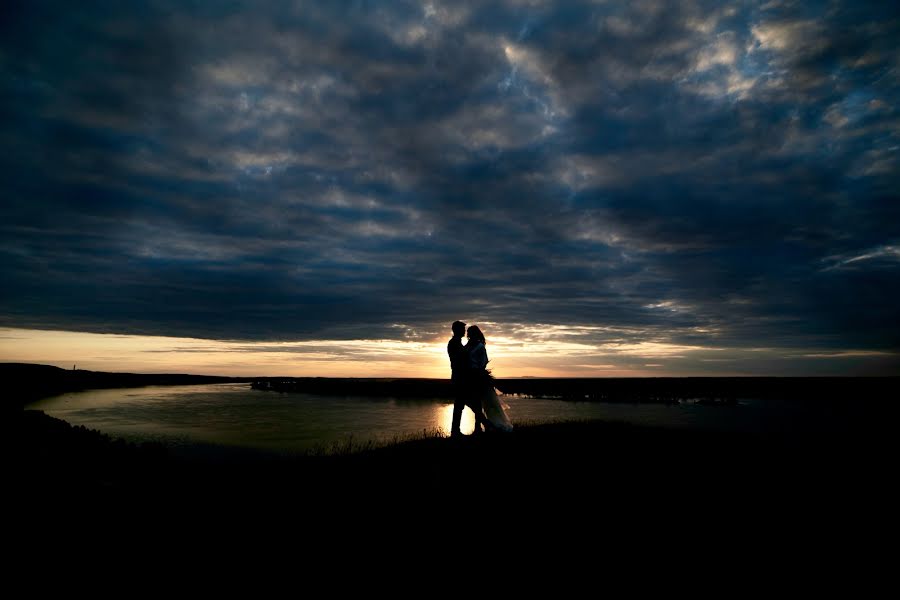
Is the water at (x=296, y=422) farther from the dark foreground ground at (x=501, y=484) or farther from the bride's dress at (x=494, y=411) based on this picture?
the dark foreground ground at (x=501, y=484)

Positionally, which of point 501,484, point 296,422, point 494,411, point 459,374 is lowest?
point 296,422

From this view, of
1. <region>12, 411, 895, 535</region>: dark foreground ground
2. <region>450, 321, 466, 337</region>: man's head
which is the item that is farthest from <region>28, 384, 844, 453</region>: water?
<region>450, 321, 466, 337</region>: man's head

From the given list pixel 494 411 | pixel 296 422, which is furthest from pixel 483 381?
pixel 296 422

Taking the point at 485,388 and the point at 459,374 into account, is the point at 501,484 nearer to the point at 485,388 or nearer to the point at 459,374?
the point at 459,374

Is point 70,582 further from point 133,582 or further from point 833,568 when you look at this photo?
point 833,568

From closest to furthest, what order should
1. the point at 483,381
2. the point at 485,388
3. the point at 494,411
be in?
the point at 483,381 < the point at 485,388 < the point at 494,411

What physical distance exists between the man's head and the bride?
0.65m

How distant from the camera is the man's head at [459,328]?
1100 centimetres

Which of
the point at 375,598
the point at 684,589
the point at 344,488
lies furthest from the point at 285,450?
the point at 684,589

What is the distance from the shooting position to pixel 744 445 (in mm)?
14688

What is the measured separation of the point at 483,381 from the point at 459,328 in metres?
2.14

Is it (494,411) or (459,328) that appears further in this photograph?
(494,411)

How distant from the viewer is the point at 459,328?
1104cm

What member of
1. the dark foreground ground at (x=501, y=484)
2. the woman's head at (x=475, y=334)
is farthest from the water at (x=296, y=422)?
the woman's head at (x=475, y=334)
